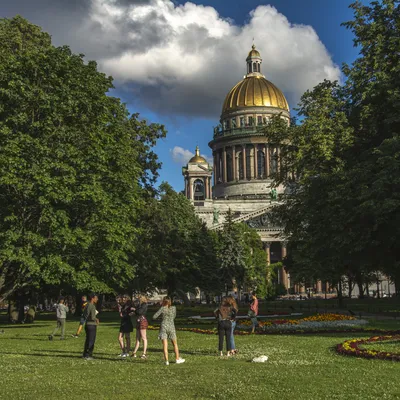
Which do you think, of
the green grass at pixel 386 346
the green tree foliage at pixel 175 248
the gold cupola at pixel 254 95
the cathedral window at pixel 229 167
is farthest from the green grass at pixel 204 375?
the gold cupola at pixel 254 95

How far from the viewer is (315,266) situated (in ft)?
117

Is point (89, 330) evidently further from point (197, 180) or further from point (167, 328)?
point (197, 180)

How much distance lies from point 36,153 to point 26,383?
17051 millimetres

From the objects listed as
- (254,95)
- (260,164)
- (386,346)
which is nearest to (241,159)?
(260,164)

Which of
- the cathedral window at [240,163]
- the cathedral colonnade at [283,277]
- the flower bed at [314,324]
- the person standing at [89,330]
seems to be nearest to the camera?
the person standing at [89,330]

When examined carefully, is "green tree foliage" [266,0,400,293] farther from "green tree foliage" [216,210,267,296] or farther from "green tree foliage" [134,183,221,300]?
"green tree foliage" [216,210,267,296]

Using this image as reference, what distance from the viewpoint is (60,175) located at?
1181 inches

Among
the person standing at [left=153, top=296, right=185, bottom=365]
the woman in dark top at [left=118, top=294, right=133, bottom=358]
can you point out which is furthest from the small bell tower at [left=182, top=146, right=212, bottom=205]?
the person standing at [left=153, top=296, right=185, bottom=365]

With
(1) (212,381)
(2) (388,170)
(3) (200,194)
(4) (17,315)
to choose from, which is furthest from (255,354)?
(3) (200,194)

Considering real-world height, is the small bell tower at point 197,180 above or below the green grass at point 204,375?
above

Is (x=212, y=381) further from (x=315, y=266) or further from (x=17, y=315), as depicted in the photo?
(x=17, y=315)

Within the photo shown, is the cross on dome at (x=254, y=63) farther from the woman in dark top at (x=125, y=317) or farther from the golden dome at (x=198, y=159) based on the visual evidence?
the woman in dark top at (x=125, y=317)

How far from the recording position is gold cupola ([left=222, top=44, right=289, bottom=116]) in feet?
429

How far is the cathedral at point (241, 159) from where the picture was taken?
390 ft
